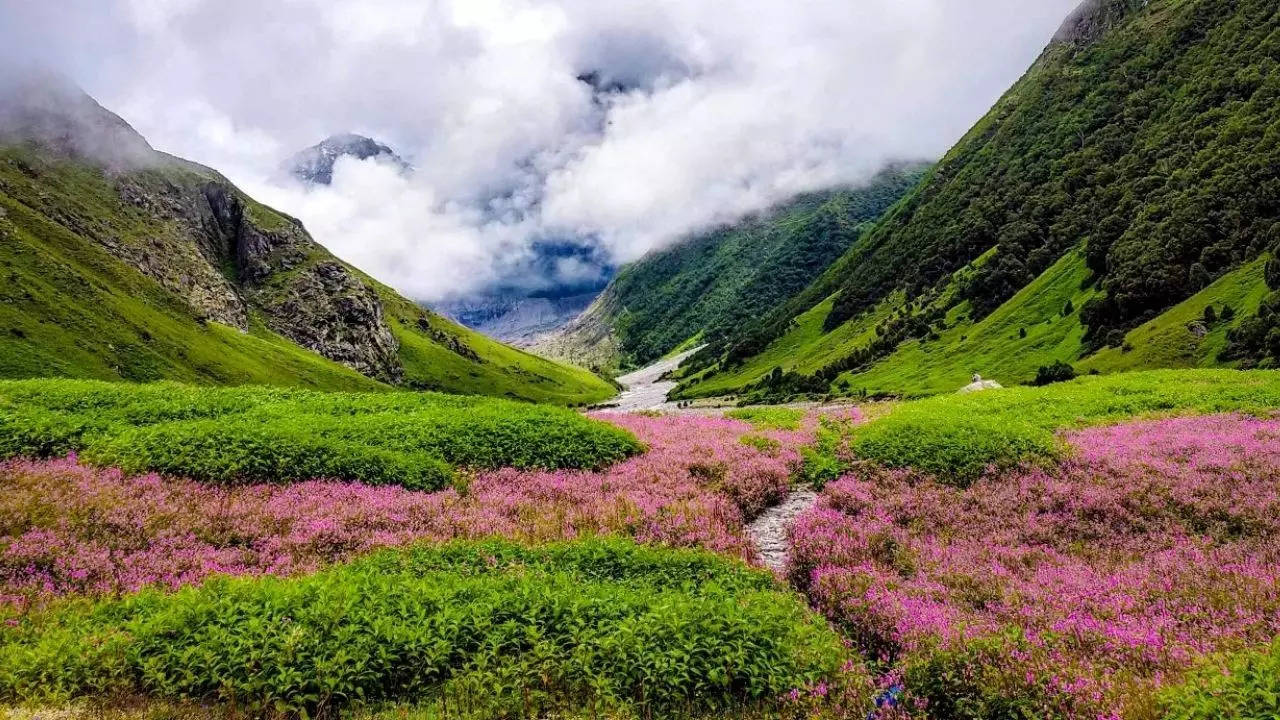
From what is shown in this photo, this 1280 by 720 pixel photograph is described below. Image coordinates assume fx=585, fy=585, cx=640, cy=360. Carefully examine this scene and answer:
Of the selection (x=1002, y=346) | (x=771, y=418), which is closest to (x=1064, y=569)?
(x=771, y=418)

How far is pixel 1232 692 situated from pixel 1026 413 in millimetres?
23558

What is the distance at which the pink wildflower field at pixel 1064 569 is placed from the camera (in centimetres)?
766

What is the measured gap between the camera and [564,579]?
1018 centimetres

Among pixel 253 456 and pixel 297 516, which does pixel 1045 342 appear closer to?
pixel 253 456

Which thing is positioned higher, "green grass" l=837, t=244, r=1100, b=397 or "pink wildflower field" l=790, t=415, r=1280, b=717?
"pink wildflower field" l=790, t=415, r=1280, b=717

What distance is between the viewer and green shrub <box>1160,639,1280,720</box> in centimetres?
580

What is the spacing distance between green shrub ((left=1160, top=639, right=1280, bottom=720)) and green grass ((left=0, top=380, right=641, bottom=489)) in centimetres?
1584

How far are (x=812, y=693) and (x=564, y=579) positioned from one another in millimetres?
4400

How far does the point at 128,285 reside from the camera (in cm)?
11319

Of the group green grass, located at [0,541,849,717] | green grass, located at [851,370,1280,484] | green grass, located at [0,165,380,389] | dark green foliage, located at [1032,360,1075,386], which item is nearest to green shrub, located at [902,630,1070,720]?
green grass, located at [0,541,849,717]

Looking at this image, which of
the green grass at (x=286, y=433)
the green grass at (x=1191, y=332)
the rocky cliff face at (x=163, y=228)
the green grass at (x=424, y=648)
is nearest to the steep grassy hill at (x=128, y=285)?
the rocky cliff face at (x=163, y=228)

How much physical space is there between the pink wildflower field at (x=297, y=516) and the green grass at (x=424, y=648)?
6.02ft

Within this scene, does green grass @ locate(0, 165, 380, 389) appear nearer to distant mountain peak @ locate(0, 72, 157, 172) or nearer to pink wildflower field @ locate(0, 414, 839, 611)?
distant mountain peak @ locate(0, 72, 157, 172)

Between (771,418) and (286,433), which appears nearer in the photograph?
(286,433)
